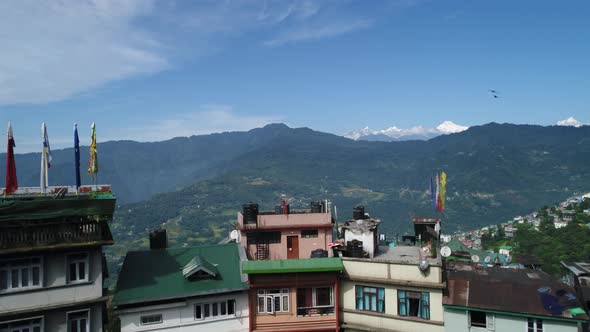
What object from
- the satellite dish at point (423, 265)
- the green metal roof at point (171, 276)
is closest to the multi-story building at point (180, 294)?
the green metal roof at point (171, 276)

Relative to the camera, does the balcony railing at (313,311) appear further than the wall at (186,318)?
Yes

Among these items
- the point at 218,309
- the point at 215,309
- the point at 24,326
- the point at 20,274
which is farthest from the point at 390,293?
the point at 20,274

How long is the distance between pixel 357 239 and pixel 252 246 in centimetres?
881

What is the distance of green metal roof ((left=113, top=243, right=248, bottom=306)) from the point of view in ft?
78.1

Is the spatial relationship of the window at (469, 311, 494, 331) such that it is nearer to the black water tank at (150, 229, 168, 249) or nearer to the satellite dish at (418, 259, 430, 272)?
the satellite dish at (418, 259, 430, 272)

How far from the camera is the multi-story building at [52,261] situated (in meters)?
19.8

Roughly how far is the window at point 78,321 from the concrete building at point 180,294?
1.64 meters

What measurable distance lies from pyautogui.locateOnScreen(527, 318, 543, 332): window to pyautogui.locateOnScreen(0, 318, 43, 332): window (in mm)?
25826

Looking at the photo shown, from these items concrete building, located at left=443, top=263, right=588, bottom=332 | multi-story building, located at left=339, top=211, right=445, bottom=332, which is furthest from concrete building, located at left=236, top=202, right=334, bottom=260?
concrete building, located at left=443, top=263, right=588, bottom=332

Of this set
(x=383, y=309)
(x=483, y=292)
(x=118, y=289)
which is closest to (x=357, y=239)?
(x=383, y=309)

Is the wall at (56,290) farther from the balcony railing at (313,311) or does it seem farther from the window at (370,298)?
the window at (370,298)

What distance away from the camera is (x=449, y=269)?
1079 inches

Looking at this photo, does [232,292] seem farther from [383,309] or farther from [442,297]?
[442,297]

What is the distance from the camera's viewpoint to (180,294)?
24.0m
